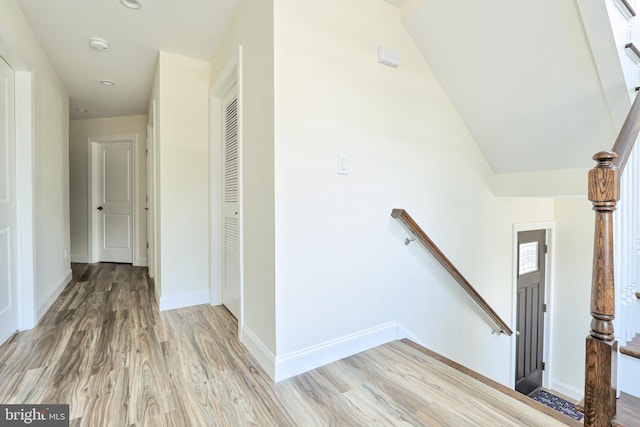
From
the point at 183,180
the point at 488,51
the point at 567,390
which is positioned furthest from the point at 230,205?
the point at 567,390

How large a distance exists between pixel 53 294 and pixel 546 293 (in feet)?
19.0

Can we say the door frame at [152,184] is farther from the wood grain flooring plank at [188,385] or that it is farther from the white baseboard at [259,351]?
the white baseboard at [259,351]

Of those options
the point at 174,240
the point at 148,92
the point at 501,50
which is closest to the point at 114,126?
the point at 148,92

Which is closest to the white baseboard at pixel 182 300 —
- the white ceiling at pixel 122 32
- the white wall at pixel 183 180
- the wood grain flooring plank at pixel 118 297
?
the white wall at pixel 183 180

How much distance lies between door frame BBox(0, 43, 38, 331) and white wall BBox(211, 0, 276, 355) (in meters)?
1.73

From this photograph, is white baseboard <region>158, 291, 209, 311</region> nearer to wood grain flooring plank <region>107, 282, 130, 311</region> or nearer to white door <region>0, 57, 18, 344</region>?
wood grain flooring plank <region>107, 282, 130, 311</region>

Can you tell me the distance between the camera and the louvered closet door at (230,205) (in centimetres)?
259

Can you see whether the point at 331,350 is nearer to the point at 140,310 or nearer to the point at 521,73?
the point at 140,310

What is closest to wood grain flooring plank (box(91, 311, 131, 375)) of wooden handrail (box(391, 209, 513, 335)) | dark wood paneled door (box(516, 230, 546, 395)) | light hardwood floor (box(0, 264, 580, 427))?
light hardwood floor (box(0, 264, 580, 427))

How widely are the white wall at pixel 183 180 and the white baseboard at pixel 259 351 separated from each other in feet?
3.64

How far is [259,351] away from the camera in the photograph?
1902mm

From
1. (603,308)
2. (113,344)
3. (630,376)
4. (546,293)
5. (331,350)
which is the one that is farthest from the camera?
(546,293)

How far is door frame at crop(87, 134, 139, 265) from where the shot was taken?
16.5 feet

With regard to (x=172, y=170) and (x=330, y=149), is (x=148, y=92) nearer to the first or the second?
(x=172, y=170)
